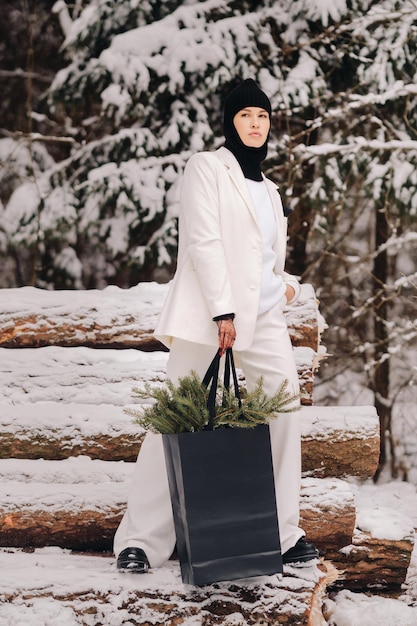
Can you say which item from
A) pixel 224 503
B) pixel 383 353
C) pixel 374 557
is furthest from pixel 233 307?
pixel 383 353

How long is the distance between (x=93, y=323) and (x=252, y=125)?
2153 millimetres

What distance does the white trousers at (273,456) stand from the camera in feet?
12.6

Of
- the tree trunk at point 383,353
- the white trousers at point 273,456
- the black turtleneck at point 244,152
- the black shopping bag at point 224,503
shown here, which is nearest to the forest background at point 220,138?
the tree trunk at point 383,353

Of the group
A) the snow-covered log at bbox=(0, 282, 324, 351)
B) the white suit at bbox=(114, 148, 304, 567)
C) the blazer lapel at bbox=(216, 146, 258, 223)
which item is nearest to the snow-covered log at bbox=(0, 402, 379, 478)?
the snow-covered log at bbox=(0, 282, 324, 351)

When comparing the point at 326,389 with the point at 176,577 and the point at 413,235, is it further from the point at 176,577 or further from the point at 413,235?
the point at 176,577

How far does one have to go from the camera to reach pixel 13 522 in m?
4.40

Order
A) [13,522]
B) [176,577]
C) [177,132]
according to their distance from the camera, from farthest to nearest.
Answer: [177,132] → [13,522] → [176,577]

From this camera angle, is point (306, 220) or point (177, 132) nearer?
point (177, 132)

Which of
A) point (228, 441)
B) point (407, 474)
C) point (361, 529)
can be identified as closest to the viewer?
point (228, 441)

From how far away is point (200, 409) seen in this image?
3.55m

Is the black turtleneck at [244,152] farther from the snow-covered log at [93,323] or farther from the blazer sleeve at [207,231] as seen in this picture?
the snow-covered log at [93,323]

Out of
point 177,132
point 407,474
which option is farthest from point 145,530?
point 407,474

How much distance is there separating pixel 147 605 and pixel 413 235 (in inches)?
260

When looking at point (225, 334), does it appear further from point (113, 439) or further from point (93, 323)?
point (93, 323)
